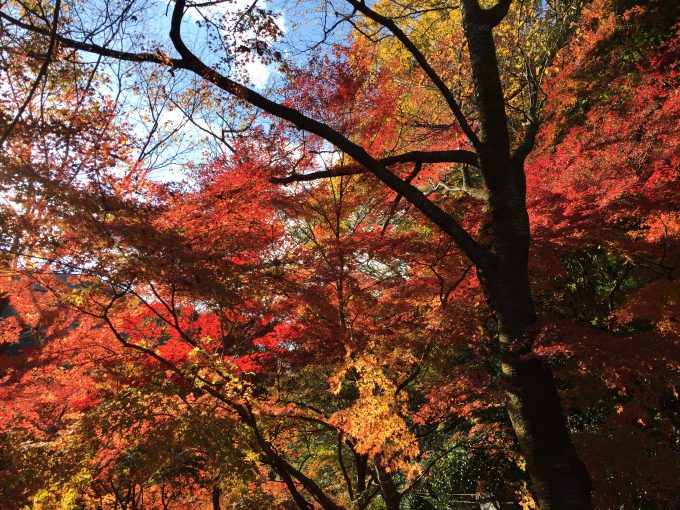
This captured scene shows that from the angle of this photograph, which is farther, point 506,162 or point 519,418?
point 506,162

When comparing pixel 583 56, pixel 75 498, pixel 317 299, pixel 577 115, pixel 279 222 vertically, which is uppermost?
pixel 583 56

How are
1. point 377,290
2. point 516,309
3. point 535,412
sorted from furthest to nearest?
point 377,290 → point 516,309 → point 535,412

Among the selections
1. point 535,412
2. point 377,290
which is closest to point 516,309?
point 535,412

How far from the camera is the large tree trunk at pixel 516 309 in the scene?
2.91 meters

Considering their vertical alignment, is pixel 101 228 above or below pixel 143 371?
above

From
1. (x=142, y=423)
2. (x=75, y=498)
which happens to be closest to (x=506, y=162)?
(x=142, y=423)

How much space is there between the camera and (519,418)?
123 inches

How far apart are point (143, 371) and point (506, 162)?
603cm

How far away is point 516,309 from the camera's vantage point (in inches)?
130

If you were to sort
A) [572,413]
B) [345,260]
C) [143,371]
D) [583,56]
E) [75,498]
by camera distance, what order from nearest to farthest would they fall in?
[75,498] < [143,371] < [345,260] < [572,413] < [583,56]

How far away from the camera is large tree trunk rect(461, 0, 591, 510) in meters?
2.91

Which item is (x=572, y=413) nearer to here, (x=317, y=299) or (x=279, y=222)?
(x=317, y=299)

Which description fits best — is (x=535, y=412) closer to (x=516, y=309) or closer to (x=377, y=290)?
(x=516, y=309)

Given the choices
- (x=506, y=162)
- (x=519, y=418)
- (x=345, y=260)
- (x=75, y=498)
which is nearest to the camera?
(x=519, y=418)
